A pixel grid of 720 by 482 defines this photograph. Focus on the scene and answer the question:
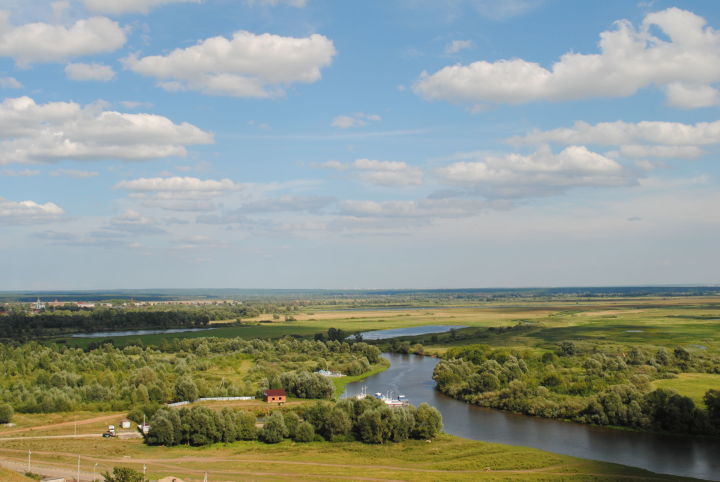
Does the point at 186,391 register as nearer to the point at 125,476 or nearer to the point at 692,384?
the point at 125,476

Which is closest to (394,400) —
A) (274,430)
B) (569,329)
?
(274,430)

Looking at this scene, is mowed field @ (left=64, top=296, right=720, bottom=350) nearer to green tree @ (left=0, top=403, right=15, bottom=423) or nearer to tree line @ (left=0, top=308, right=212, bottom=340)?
tree line @ (left=0, top=308, right=212, bottom=340)

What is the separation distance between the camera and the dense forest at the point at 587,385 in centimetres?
5200

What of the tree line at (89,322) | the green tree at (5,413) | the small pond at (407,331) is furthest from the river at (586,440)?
the tree line at (89,322)

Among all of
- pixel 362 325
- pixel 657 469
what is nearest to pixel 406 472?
pixel 657 469

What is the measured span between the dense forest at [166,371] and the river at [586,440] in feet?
57.7

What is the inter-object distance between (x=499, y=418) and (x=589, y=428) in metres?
8.27

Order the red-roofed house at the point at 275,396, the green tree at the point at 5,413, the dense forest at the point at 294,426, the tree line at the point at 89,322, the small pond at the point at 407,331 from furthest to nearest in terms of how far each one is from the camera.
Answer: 1. the tree line at the point at 89,322
2. the small pond at the point at 407,331
3. the red-roofed house at the point at 275,396
4. the green tree at the point at 5,413
5. the dense forest at the point at 294,426

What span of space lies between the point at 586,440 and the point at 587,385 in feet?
47.2

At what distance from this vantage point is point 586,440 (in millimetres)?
49812

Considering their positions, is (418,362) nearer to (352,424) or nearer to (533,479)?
(352,424)

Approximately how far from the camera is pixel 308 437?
1975 inches

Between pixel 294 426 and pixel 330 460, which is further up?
pixel 294 426

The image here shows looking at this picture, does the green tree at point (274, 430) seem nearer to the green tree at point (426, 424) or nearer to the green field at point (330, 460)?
the green field at point (330, 460)
